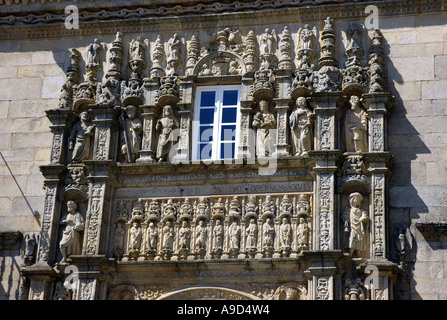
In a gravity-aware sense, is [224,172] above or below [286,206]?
above

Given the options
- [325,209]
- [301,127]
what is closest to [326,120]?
[301,127]

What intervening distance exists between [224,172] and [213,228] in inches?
37.7

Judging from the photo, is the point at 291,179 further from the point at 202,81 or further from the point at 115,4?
the point at 115,4

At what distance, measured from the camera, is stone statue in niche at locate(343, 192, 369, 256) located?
16750 mm

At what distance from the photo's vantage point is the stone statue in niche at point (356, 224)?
16.8m

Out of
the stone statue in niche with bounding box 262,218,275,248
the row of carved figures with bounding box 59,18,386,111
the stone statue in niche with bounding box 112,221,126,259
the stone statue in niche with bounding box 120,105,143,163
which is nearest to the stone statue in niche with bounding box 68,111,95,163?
the row of carved figures with bounding box 59,18,386,111

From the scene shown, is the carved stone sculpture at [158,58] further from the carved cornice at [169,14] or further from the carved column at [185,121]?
the carved column at [185,121]

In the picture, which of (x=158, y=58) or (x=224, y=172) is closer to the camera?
(x=224, y=172)

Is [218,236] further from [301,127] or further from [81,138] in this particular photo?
[81,138]

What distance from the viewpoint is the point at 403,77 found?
58.7ft

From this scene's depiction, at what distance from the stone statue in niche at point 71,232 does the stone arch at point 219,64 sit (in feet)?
10.2

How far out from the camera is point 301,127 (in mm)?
17719

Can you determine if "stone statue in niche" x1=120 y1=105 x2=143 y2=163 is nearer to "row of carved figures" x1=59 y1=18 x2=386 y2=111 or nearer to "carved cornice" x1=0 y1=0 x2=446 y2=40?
"row of carved figures" x1=59 y1=18 x2=386 y2=111
